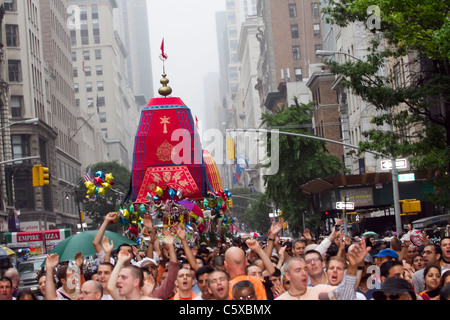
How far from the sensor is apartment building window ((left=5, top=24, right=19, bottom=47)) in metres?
69.8

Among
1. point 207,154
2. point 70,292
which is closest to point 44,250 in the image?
point 207,154

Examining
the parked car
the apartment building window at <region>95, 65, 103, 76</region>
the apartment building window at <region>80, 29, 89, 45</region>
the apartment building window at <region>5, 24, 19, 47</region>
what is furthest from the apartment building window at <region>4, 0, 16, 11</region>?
the apartment building window at <region>80, 29, 89, 45</region>

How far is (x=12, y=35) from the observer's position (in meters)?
70.2

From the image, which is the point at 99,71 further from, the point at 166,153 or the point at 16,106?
the point at 166,153

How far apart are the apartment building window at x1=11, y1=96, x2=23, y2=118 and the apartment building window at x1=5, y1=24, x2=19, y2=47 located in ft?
15.1

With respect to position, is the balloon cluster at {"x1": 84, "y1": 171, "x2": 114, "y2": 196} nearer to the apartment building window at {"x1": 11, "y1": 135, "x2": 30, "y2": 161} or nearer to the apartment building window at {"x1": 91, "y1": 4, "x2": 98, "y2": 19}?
the apartment building window at {"x1": 11, "y1": 135, "x2": 30, "y2": 161}

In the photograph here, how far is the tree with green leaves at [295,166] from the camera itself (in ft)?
140

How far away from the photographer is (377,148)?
71.2 feet

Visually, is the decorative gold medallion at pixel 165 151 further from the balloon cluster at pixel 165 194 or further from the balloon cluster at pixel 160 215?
the balloon cluster at pixel 160 215

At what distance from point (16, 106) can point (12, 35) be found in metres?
6.21

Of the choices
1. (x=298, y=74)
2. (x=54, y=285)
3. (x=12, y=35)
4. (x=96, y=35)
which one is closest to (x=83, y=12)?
(x=96, y=35)

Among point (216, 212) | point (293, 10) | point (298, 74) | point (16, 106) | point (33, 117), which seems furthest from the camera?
point (293, 10)
